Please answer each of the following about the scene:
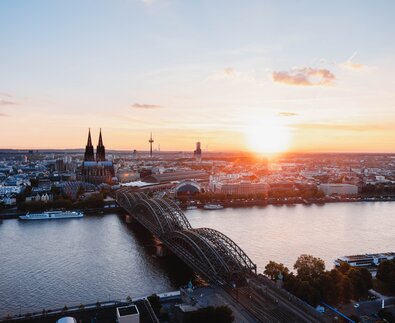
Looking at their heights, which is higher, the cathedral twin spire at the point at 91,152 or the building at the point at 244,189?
the cathedral twin spire at the point at 91,152

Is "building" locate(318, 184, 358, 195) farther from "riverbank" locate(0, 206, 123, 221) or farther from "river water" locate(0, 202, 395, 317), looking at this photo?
"riverbank" locate(0, 206, 123, 221)

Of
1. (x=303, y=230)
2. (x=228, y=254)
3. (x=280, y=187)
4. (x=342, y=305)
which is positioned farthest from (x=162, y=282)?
(x=280, y=187)

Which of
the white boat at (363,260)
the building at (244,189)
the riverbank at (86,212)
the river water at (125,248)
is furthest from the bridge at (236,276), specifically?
the building at (244,189)

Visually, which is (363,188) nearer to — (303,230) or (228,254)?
(303,230)

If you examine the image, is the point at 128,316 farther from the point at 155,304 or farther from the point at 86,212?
the point at 86,212

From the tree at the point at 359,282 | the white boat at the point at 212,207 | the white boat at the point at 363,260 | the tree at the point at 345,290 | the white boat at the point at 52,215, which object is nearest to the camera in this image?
the tree at the point at 345,290

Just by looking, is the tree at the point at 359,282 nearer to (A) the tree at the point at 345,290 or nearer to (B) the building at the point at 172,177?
(A) the tree at the point at 345,290
